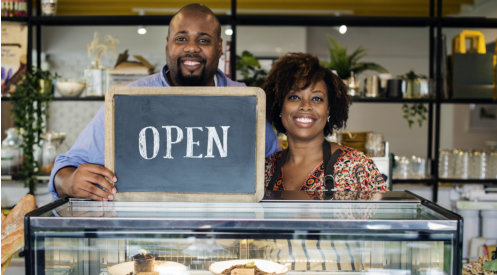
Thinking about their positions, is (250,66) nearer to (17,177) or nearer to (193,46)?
(17,177)

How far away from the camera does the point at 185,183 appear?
108 centimetres

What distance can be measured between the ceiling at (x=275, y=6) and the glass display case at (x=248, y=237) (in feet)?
17.0

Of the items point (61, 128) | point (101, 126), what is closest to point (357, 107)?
point (61, 128)

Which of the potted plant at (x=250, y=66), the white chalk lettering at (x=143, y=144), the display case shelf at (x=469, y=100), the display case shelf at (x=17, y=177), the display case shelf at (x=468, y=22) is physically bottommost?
the display case shelf at (x=17, y=177)

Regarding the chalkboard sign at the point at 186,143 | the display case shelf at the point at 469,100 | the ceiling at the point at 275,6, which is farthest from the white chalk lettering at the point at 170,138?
the ceiling at the point at 275,6

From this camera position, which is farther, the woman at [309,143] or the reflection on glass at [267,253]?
the woman at [309,143]

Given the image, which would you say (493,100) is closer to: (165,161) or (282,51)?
(282,51)

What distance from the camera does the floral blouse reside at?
1.67 meters

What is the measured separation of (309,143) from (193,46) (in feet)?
1.87

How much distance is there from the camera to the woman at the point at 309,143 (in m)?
1.69

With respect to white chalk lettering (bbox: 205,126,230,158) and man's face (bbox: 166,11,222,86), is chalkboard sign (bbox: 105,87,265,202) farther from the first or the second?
man's face (bbox: 166,11,222,86)

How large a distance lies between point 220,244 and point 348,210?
0.98ft

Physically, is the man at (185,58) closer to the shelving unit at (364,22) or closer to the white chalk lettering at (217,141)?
the white chalk lettering at (217,141)

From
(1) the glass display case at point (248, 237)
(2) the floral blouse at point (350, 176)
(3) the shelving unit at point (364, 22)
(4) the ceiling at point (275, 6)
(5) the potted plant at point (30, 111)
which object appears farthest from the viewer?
(4) the ceiling at point (275, 6)
